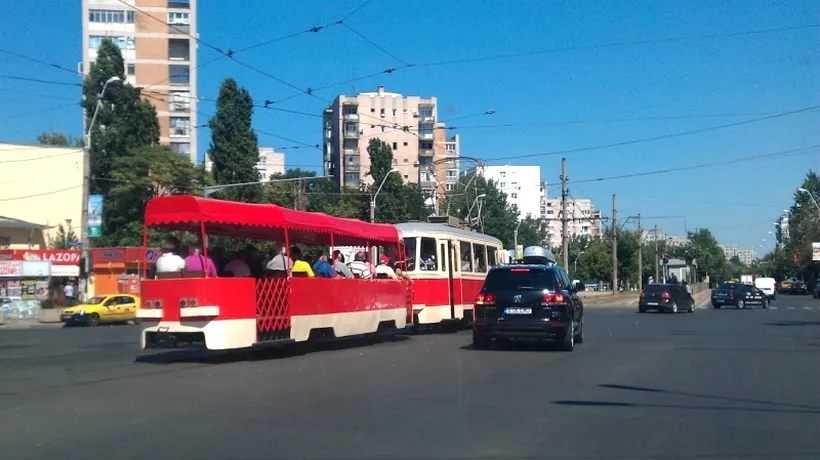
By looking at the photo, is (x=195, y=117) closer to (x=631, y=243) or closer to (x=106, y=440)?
(x=631, y=243)

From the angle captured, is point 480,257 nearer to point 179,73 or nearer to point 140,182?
point 140,182

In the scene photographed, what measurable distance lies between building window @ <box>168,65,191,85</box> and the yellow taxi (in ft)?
132

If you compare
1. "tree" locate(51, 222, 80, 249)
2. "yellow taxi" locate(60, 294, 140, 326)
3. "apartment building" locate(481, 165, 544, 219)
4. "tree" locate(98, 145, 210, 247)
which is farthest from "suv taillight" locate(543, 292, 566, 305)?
"apartment building" locate(481, 165, 544, 219)

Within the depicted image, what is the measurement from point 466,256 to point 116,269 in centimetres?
3377

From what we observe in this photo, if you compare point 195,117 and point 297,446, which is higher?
point 195,117

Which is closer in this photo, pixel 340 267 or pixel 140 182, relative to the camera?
pixel 340 267

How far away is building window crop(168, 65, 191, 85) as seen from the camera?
76294mm

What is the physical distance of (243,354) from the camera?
1720 cm

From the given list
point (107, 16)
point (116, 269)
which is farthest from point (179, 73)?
point (116, 269)

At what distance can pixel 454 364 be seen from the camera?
14984 mm

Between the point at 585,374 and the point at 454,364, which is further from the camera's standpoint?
the point at 454,364

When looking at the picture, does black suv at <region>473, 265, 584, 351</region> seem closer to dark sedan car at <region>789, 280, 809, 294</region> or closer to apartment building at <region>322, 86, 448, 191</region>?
apartment building at <region>322, 86, 448, 191</region>

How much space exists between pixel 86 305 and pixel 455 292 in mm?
21331

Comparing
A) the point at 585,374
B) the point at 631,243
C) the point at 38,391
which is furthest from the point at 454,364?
the point at 631,243
